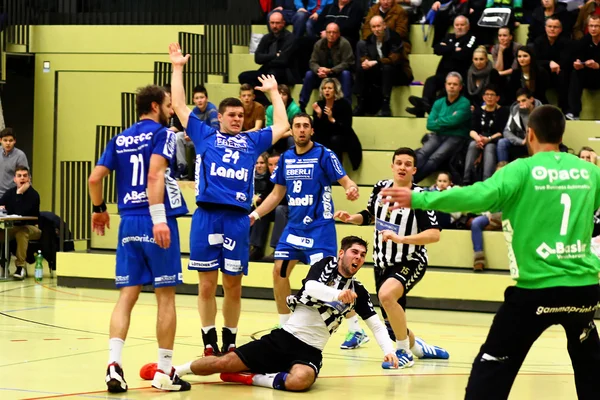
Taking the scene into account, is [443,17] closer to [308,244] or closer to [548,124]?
[308,244]

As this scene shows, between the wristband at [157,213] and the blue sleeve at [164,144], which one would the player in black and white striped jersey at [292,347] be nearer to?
the wristband at [157,213]

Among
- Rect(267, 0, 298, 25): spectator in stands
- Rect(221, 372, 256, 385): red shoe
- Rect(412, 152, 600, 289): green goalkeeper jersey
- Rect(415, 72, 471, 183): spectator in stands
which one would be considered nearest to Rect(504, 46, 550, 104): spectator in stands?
Rect(415, 72, 471, 183): spectator in stands

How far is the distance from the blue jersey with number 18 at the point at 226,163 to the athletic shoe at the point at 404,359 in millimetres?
1706

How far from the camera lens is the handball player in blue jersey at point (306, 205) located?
9141 millimetres

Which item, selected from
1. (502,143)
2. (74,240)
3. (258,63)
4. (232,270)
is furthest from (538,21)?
(232,270)

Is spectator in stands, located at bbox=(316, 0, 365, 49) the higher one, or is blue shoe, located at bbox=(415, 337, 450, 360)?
spectator in stands, located at bbox=(316, 0, 365, 49)

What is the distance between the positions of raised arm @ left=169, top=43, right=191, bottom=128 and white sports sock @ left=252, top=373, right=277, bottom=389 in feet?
7.16

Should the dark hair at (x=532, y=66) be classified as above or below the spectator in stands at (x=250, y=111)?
above

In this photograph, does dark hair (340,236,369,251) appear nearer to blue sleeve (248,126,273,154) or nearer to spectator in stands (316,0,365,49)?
blue sleeve (248,126,273,154)

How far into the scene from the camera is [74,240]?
14.9 m

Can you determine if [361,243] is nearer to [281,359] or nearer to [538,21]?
[281,359]

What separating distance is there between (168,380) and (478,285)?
6141 millimetres

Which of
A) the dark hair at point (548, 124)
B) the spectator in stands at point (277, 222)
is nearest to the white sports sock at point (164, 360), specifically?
the dark hair at point (548, 124)

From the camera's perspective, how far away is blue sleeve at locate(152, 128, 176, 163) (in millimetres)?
6805
